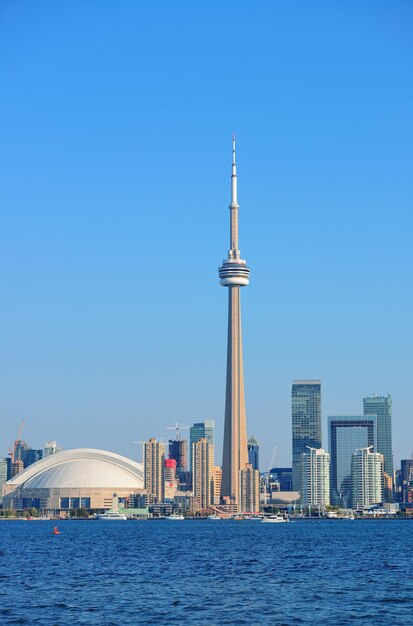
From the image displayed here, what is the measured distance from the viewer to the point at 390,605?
62.9 m

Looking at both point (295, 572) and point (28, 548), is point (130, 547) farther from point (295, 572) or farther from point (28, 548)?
point (295, 572)

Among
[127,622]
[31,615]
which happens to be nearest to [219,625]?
[127,622]

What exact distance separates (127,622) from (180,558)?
163 ft

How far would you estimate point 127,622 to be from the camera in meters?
55.6

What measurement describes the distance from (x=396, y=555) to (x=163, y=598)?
5215 cm

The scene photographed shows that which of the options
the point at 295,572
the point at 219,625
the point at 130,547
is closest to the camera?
the point at 219,625

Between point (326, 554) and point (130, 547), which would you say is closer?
point (326, 554)

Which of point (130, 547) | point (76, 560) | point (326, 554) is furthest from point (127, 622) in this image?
point (130, 547)

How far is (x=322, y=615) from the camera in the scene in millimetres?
58250

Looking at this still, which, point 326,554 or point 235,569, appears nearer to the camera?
point 235,569

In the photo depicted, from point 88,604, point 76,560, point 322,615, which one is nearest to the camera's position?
point 322,615

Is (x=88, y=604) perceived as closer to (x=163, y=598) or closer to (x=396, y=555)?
(x=163, y=598)

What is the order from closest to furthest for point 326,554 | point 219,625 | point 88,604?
1. point 219,625
2. point 88,604
3. point 326,554

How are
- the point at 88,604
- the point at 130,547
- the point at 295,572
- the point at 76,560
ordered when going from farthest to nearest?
the point at 130,547 → the point at 76,560 → the point at 295,572 → the point at 88,604
